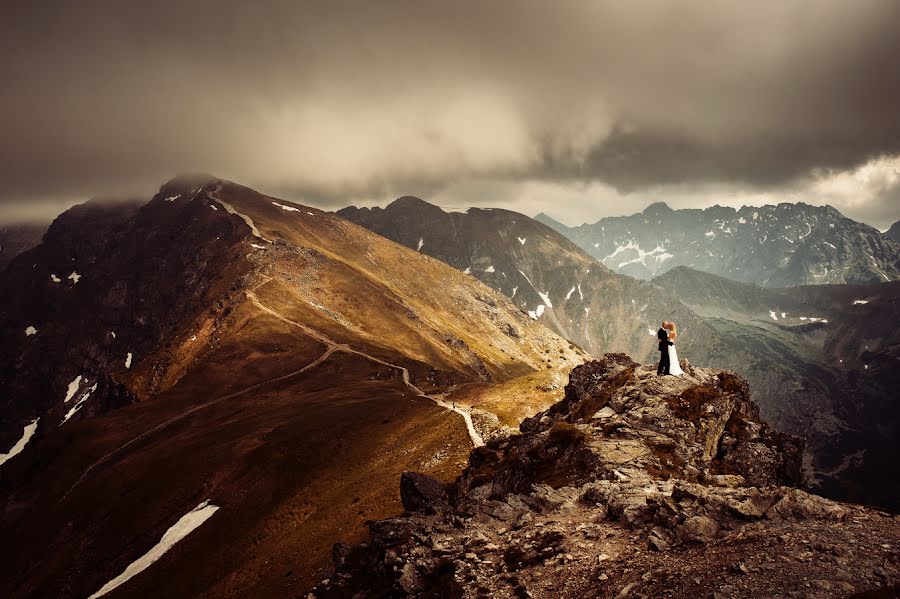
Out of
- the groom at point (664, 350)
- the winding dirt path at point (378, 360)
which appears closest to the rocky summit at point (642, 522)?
the groom at point (664, 350)

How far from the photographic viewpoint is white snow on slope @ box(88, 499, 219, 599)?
61.0 meters

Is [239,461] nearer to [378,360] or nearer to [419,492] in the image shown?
[419,492]

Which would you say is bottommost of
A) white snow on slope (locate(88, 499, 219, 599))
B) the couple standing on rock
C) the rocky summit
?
white snow on slope (locate(88, 499, 219, 599))

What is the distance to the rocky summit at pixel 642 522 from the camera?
16312mm

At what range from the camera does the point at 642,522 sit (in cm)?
2158

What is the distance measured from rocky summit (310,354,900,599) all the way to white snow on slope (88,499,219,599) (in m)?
48.4

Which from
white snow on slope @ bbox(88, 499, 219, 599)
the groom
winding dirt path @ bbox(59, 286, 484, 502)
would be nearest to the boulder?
the groom

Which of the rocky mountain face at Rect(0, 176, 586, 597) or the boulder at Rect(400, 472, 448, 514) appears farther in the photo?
the rocky mountain face at Rect(0, 176, 586, 597)

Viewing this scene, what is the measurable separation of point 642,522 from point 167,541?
69548mm

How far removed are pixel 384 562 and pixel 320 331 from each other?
441ft

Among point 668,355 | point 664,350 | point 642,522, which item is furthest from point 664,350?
point 642,522

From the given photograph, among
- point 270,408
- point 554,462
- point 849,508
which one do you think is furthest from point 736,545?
point 270,408

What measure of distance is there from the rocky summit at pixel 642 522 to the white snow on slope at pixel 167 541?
48.4m

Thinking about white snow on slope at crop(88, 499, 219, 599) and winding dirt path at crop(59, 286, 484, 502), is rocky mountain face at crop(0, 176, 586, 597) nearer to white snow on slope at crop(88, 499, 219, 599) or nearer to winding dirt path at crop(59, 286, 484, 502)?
white snow on slope at crop(88, 499, 219, 599)
